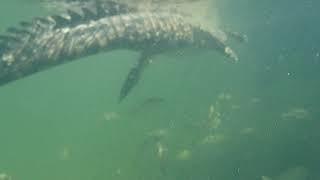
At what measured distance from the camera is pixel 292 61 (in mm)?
29062

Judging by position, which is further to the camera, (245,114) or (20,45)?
(245,114)

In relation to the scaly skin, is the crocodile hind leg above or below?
below

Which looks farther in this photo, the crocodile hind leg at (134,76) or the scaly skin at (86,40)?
the crocodile hind leg at (134,76)

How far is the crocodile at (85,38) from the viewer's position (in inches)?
345

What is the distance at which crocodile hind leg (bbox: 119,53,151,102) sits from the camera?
1237 cm

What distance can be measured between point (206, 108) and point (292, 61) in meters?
5.78

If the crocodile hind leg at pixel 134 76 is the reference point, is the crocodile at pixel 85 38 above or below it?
above

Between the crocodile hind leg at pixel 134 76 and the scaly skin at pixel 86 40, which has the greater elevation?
the scaly skin at pixel 86 40

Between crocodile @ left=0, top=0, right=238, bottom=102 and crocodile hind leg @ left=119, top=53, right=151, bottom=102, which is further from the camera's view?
crocodile hind leg @ left=119, top=53, right=151, bottom=102

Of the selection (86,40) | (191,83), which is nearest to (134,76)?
(86,40)

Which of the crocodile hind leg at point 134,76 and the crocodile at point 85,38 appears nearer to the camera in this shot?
the crocodile at point 85,38

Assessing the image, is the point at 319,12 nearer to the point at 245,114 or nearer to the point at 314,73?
the point at 314,73

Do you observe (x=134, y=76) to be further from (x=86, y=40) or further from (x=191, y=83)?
(x=191, y=83)

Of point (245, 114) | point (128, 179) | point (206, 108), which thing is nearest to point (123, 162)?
point (128, 179)
